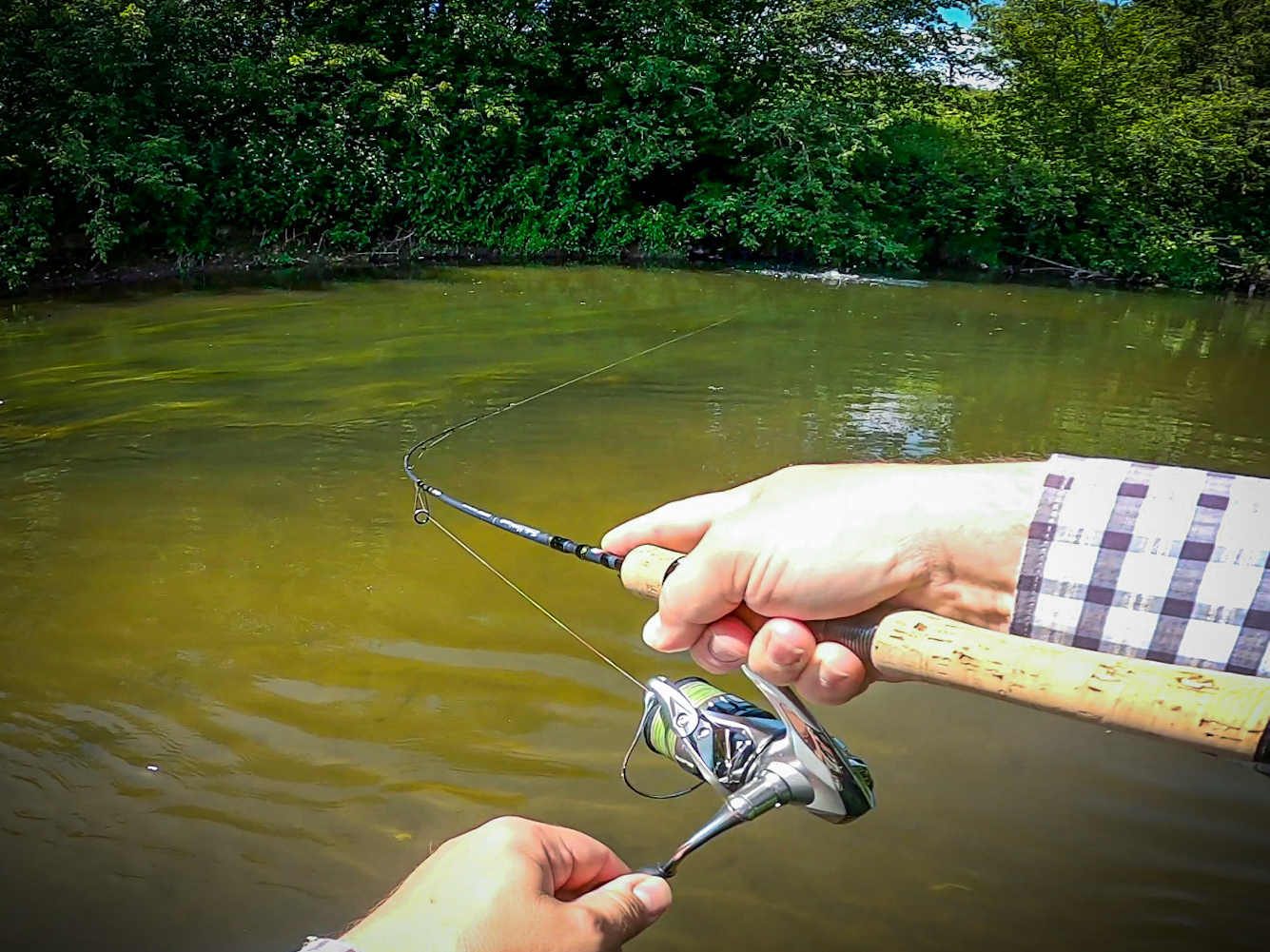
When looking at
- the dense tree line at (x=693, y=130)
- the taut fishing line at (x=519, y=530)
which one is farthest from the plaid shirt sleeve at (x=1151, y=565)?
the dense tree line at (x=693, y=130)

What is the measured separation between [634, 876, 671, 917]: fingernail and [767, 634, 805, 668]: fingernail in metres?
0.34

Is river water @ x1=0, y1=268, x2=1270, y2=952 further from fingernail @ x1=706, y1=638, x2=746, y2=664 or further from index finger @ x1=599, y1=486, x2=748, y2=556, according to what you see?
index finger @ x1=599, y1=486, x2=748, y2=556

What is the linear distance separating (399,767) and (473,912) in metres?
1.21

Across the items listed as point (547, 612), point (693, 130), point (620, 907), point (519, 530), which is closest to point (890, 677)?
point (620, 907)

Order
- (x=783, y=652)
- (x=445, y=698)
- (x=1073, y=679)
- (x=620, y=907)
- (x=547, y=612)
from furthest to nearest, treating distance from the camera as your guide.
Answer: (x=547, y=612) < (x=445, y=698) < (x=783, y=652) < (x=620, y=907) < (x=1073, y=679)

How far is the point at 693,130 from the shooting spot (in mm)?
14266

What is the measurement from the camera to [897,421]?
5148 millimetres

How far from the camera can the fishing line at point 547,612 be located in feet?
8.56

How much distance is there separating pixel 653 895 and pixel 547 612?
1.68 meters

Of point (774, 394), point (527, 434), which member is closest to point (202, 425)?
point (527, 434)

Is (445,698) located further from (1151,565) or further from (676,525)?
(1151,565)

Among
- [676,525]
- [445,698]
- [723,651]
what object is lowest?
[445,698]

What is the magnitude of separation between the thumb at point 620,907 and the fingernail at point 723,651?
34cm

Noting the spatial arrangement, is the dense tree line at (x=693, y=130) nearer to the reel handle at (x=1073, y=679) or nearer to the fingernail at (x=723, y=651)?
the fingernail at (x=723, y=651)
